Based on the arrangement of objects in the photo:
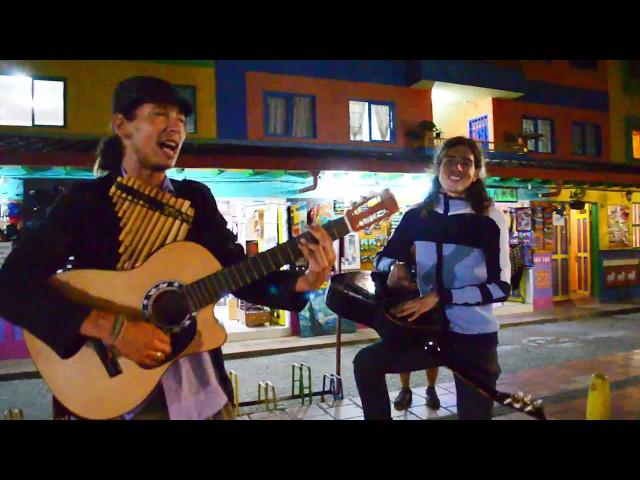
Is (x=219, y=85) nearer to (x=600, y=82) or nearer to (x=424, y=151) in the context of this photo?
(x=424, y=151)

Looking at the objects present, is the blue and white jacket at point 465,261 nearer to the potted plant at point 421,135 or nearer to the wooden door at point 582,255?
the potted plant at point 421,135

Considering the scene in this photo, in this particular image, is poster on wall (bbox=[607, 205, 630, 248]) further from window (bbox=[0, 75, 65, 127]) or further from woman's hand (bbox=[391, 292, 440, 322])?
window (bbox=[0, 75, 65, 127])

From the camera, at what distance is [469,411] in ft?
9.48

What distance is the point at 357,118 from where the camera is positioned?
38.6ft

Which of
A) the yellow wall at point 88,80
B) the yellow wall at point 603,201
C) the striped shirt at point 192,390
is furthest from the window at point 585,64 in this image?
the striped shirt at point 192,390

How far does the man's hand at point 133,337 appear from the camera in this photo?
6.15ft

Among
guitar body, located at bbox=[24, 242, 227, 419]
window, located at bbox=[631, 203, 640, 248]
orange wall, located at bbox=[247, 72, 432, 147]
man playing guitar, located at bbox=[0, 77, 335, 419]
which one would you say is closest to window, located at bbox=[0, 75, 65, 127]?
orange wall, located at bbox=[247, 72, 432, 147]

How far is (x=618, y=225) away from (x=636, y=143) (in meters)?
3.69

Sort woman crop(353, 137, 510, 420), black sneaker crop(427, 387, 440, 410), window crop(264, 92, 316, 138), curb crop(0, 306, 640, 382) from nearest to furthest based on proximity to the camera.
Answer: woman crop(353, 137, 510, 420) → black sneaker crop(427, 387, 440, 410) → curb crop(0, 306, 640, 382) → window crop(264, 92, 316, 138)

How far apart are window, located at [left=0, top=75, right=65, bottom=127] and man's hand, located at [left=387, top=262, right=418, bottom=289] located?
8.40 metres

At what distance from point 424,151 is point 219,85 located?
5400 mm

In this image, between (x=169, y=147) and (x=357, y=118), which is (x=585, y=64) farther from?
(x=169, y=147)

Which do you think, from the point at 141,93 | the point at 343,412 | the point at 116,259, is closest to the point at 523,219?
the point at 343,412

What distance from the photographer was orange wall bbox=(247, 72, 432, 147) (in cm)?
1036
